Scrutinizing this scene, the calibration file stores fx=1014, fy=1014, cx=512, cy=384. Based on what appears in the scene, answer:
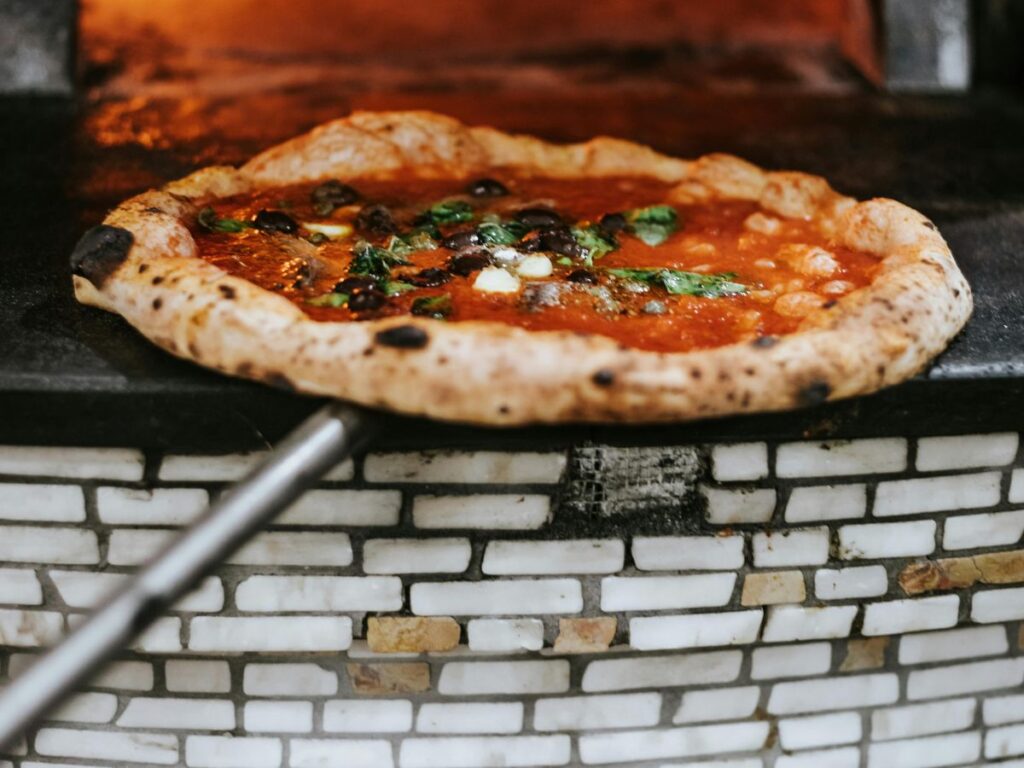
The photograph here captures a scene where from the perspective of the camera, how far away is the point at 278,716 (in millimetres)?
2578

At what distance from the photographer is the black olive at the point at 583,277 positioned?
2.49 m

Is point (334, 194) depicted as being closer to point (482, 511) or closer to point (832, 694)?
point (482, 511)

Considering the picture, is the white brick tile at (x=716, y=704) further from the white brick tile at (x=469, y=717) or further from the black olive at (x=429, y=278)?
the black olive at (x=429, y=278)

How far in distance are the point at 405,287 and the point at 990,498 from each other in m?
1.58

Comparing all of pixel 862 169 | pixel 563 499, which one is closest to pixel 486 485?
pixel 563 499

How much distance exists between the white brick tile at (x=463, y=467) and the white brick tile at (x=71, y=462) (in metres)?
0.54

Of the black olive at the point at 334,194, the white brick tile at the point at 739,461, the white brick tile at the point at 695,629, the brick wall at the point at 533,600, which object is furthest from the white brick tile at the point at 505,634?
the black olive at the point at 334,194

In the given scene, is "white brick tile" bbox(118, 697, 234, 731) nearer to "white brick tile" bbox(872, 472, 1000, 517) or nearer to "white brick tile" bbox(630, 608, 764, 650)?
"white brick tile" bbox(630, 608, 764, 650)

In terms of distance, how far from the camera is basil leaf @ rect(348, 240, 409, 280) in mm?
2539

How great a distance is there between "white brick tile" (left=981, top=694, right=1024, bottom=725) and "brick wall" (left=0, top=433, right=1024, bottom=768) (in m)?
0.21

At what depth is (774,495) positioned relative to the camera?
2477 mm

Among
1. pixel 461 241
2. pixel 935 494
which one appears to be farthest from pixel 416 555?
pixel 935 494

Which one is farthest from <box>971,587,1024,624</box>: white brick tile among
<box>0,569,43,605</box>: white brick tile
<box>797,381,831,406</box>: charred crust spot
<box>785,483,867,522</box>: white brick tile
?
<box>0,569,43,605</box>: white brick tile

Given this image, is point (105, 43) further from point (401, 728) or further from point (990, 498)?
point (990, 498)
